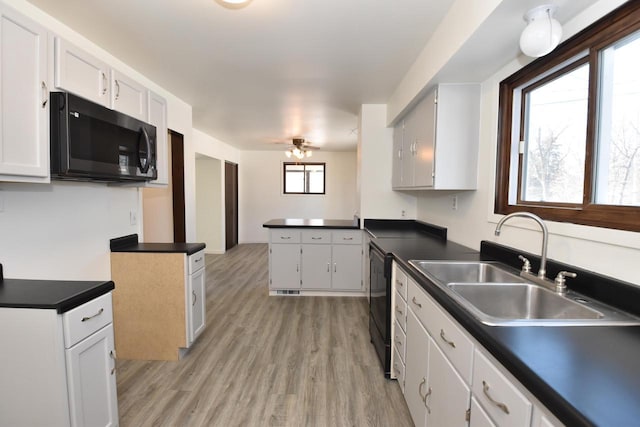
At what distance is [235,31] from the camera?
6.60 feet

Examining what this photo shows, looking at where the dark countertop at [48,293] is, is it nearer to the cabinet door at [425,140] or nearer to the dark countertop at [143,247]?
the dark countertop at [143,247]

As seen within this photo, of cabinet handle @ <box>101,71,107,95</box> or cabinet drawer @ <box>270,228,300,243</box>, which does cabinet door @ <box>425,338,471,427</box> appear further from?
cabinet drawer @ <box>270,228,300,243</box>

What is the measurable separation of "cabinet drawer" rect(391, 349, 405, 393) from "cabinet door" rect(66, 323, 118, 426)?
159 centimetres

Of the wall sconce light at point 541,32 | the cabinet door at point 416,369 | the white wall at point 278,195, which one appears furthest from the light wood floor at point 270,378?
the white wall at point 278,195

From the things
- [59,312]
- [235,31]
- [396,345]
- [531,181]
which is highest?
[235,31]

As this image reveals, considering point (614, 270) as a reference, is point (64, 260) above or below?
below

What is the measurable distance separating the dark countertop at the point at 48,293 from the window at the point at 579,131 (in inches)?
87.9

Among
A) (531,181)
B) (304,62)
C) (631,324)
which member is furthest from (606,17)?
(304,62)

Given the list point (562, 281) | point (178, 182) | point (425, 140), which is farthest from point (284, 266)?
point (562, 281)

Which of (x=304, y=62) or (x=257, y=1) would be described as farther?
(x=304, y=62)

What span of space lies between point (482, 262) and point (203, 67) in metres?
2.59

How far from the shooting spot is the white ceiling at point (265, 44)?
178 cm

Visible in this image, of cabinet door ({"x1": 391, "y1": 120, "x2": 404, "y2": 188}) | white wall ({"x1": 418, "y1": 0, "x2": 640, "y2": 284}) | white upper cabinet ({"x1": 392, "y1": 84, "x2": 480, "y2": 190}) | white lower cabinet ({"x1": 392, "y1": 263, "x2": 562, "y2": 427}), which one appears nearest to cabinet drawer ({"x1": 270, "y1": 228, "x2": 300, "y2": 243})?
cabinet door ({"x1": 391, "y1": 120, "x2": 404, "y2": 188})

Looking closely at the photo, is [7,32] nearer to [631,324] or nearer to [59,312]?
[59,312]
